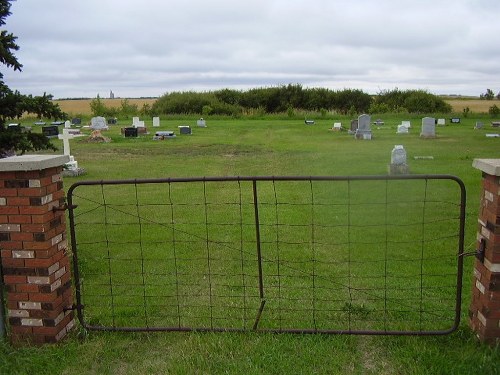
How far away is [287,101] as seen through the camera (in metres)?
51.7

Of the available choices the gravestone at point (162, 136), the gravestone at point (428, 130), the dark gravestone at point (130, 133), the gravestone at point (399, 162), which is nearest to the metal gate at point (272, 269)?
the gravestone at point (399, 162)

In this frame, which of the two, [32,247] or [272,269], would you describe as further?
[272,269]

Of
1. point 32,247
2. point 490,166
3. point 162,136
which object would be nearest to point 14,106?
point 32,247

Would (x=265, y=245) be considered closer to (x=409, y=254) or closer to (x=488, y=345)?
(x=409, y=254)

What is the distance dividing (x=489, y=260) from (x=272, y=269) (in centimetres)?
281

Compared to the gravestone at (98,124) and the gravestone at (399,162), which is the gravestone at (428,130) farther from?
the gravestone at (98,124)

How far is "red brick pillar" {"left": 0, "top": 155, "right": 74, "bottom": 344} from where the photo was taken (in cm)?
360

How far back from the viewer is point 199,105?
49656 millimetres

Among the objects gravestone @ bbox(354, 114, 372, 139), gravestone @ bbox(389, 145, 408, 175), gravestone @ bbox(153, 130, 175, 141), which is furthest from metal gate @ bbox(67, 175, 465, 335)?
gravestone @ bbox(153, 130, 175, 141)

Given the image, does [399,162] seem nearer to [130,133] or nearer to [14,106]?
[14,106]

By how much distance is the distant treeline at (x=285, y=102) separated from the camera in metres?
47.4

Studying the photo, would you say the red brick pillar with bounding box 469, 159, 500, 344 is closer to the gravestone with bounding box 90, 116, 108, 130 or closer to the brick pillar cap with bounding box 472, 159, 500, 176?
the brick pillar cap with bounding box 472, 159, 500, 176

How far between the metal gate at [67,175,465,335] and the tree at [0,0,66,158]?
3.25 ft

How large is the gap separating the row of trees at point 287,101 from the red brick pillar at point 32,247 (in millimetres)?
43665
